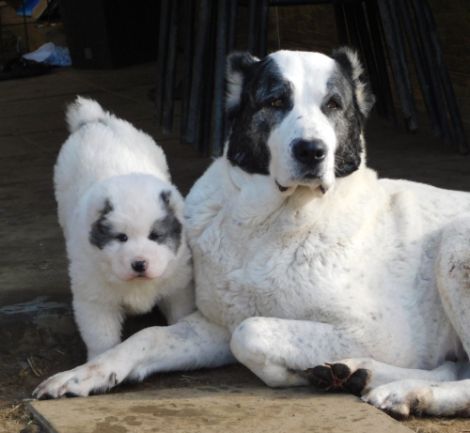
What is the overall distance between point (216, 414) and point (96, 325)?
853 millimetres

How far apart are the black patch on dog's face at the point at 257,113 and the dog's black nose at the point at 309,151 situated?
22 cm

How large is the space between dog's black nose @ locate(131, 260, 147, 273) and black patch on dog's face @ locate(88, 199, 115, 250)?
0.63ft

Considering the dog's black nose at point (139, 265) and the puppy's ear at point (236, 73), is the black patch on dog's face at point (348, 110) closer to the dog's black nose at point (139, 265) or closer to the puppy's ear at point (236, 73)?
the puppy's ear at point (236, 73)

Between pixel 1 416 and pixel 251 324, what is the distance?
980 mm

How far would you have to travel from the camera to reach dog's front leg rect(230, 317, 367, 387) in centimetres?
414

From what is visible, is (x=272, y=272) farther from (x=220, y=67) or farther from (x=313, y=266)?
(x=220, y=67)

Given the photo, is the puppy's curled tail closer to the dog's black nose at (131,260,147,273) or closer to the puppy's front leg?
the puppy's front leg

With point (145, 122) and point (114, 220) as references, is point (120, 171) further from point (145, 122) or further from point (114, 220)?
point (145, 122)

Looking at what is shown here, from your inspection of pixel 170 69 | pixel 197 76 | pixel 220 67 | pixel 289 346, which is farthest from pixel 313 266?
pixel 170 69

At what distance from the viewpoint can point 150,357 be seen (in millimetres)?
4418

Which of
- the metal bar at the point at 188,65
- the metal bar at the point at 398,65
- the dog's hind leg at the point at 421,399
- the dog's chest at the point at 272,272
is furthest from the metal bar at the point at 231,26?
the dog's hind leg at the point at 421,399

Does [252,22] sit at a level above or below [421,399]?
above

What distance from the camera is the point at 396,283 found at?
4.35 m

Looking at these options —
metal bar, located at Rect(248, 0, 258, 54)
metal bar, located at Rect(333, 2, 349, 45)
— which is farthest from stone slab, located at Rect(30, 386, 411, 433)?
metal bar, located at Rect(333, 2, 349, 45)
